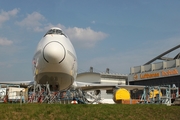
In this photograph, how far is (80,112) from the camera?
538 inches

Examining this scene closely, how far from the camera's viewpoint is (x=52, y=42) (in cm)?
1888

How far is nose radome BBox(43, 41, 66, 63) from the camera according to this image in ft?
58.6

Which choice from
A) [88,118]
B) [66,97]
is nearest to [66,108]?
[88,118]

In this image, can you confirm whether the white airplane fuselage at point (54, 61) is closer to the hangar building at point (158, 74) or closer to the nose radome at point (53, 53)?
the nose radome at point (53, 53)

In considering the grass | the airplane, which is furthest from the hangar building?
the grass

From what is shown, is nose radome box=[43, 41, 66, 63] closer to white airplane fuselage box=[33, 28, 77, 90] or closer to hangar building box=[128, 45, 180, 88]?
white airplane fuselage box=[33, 28, 77, 90]

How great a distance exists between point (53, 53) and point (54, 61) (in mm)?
683

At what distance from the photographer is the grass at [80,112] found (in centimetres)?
1225

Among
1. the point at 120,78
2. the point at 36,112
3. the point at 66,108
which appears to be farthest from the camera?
the point at 120,78

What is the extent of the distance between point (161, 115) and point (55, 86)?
8.61 meters

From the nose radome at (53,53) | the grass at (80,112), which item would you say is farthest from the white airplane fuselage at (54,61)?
the grass at (80,112)

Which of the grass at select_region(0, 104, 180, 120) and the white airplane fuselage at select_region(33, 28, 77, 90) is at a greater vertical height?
the white airplane fuselage at select_region(33, 28, 77, 90)

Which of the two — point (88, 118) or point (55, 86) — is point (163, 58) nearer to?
point (55, 86)

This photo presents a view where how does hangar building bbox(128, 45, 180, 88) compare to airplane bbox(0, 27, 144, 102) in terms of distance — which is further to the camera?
hangar building bbox(128, 45, 180, 88)
